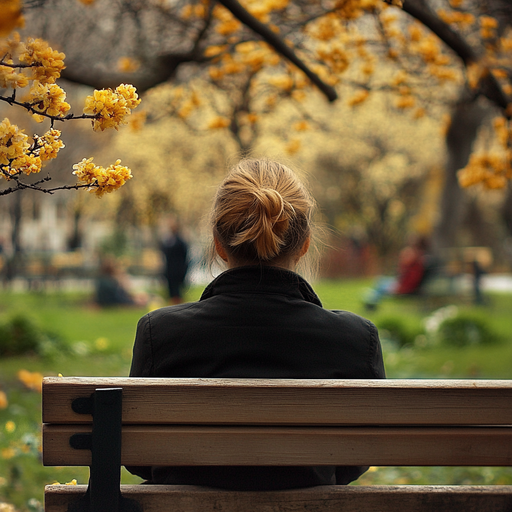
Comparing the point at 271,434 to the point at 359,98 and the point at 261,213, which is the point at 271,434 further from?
the point at 359,98

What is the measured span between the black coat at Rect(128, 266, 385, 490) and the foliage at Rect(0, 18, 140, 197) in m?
0.44

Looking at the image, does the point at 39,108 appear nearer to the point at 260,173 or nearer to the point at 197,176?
the point at 260,173

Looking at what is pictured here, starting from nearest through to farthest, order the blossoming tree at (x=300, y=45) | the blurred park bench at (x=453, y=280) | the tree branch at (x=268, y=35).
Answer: the tree branch at (x=268, y=35) < the blossoming tree at (x=300, y=45) < the blurred park bench at (x=453, y=280)

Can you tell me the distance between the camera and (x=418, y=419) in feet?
5.28

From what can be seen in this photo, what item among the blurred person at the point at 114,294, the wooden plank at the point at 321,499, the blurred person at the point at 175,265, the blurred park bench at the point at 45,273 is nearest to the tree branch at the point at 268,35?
the wooden plank at the point at 321,499

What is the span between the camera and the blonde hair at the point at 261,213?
177cm

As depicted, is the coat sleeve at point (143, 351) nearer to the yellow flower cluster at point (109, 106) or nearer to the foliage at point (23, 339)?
the yellow flower cluster at point (109, 106)

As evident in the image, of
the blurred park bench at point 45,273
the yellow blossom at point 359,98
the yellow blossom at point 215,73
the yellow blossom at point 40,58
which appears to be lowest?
the yellow blossom at point 40,58

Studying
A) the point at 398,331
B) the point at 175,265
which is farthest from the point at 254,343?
the point at 175,265

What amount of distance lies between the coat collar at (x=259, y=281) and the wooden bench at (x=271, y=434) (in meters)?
0.30

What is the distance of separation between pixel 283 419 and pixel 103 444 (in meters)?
0.44

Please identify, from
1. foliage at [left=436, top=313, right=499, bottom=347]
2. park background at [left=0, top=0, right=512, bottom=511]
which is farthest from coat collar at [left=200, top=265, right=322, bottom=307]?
foliage at [left=436, top=313, right=499, bottom=347]

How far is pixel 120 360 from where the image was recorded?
25.3 feet

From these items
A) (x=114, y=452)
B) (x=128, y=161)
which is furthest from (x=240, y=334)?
(x=128, y=161)
